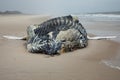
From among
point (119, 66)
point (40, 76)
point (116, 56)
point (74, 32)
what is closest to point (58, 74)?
point (40, 76)

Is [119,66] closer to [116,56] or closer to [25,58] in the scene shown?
[116,56]

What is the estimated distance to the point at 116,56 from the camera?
4.94 metres

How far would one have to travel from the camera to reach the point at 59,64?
4.30 meters

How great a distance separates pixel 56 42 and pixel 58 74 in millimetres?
1635

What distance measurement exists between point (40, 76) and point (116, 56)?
1.87m

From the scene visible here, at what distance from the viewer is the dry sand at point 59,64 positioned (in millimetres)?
3615

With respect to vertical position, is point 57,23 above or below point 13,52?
above

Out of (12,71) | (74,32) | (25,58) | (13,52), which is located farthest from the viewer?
(74,32)

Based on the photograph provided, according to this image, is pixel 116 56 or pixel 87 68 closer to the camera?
pixel 87 68

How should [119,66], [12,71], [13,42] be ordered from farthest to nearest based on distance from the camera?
[13,42] < [119,66] < [12,71]

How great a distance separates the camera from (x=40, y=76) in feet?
11.9

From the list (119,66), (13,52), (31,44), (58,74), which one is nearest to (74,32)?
(31,44)

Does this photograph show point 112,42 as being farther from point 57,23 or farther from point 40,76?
point 40,76

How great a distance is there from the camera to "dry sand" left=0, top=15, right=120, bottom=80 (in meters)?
3.62
